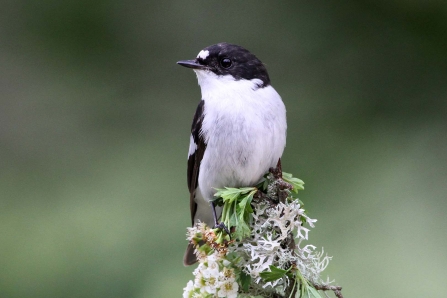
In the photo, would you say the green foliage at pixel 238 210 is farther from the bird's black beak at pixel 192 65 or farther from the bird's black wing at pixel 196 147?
the bird's black beak at pixel 192 65

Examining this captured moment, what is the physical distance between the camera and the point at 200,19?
186 inches

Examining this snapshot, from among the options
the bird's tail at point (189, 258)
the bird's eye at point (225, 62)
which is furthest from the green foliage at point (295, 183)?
the bird's tail at point (189, 258)

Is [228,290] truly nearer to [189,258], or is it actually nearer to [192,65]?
[189,258]

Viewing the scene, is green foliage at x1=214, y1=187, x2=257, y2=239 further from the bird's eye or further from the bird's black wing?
the bird's eye

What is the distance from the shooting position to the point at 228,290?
5.36 feet

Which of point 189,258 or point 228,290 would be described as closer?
point 228,290

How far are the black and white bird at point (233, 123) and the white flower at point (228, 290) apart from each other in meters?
0.63

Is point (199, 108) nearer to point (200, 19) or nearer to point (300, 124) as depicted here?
point (300, 124)

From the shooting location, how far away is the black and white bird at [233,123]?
2299mm

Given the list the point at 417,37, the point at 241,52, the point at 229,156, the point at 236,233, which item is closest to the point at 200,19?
the point at 417,37

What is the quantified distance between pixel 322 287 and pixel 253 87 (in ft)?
3.46

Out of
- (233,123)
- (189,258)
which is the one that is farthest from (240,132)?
(189,258)

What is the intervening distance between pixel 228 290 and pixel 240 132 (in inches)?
31.9

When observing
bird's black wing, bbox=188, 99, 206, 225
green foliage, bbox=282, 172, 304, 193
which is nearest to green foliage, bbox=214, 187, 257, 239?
green foliage, bbox=282, 172, 304, 193
